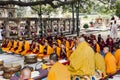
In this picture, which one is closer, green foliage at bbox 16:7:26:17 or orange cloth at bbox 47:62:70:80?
orange cloth at bbox 47:62:70:80

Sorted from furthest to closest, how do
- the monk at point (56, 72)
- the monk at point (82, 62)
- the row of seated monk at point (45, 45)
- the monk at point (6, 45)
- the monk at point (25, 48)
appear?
the monk at point (6, 45)
the monk at point (25, 48)
the row of seated monk at point (45, 45)
the monk at point (82, 62)
the monk at point (56, 72)

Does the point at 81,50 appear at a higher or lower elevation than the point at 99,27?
higher

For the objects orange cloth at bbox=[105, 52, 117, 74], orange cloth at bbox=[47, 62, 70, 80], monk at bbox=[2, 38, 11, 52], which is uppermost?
orange cloth at bbox=[47, 62, 70, 80]

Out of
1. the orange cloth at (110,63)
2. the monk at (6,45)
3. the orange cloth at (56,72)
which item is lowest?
the monk at (6,45)

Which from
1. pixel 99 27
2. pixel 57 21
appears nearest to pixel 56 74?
pixel 57 21

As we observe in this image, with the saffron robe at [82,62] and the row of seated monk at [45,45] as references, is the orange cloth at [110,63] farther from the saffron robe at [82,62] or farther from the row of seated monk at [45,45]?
the row of seated monk at [45,45]

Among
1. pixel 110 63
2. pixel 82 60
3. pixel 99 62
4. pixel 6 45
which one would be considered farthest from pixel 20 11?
pixel 82 60

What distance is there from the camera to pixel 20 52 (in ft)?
56.4

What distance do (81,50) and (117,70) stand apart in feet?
11.0

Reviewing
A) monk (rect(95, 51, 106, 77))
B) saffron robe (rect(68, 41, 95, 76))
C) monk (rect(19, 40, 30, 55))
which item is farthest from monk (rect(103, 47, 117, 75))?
monk (rect(19, 40, 30, 55))

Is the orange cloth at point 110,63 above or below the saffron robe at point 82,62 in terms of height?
below

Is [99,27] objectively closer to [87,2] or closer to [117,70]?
[87,2]

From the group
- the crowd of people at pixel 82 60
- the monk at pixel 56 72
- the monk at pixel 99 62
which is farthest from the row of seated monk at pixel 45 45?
the monk at pixel 56 72

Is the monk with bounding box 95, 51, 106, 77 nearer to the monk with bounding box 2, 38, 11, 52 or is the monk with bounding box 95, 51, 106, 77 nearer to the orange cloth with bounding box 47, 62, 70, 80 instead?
the orange cloth with bounding box 47, 62, 70, 80
